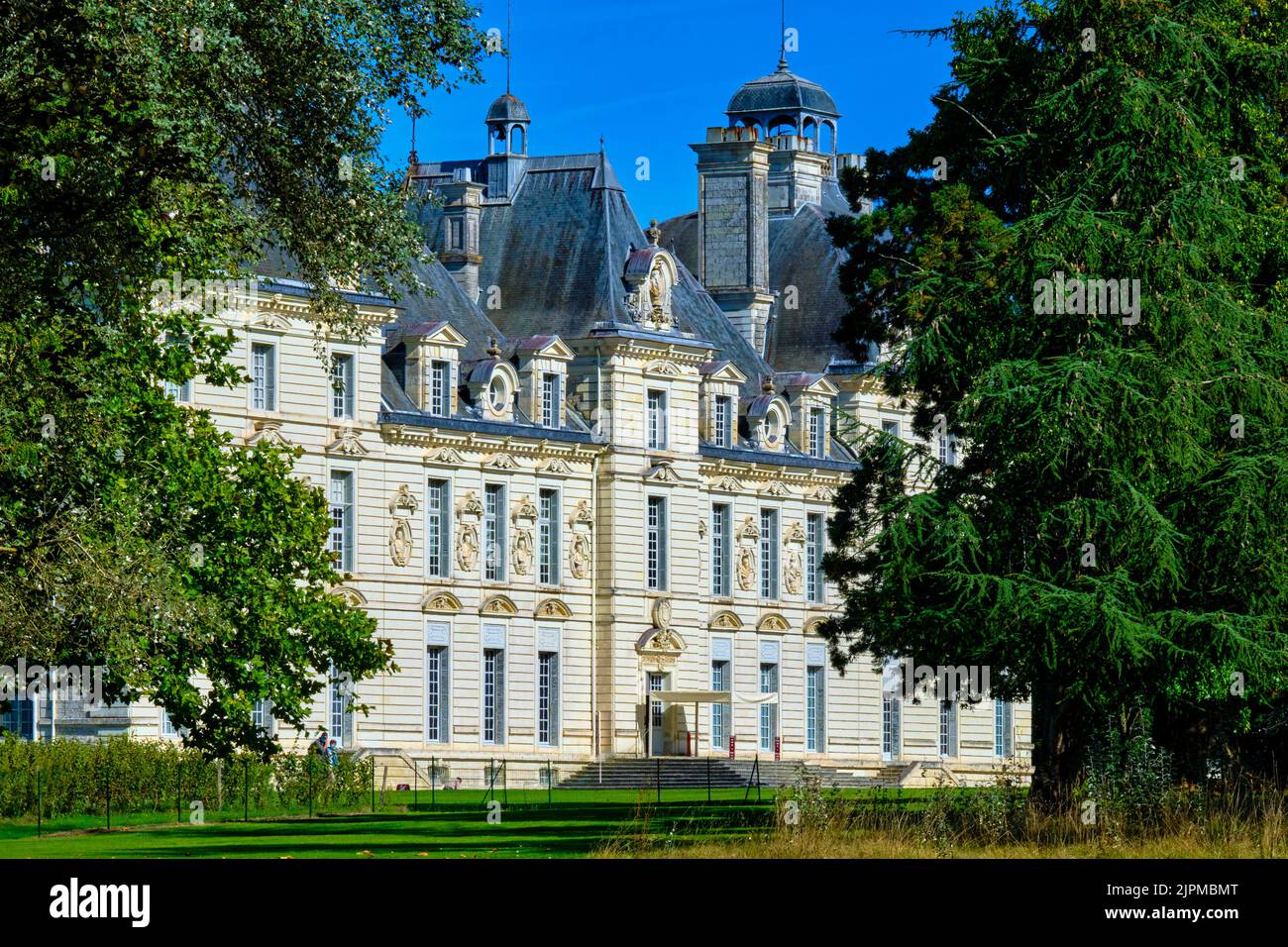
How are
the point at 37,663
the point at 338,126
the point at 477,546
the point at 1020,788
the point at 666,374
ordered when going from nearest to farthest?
the point at 338,126, the point at 1020,788, the point at 37,663, the point at 477,546, the point at 666,374

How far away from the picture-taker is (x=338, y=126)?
30.4 m

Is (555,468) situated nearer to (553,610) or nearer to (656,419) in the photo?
(553,610)

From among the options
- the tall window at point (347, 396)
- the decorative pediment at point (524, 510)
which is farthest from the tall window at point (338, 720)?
the decorative pediment at point (524, 510)

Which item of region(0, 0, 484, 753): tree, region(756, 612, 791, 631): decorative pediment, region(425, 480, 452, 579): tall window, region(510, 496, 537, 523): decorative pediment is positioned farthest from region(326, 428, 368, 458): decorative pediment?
region(0, 0, 484, 753): tree

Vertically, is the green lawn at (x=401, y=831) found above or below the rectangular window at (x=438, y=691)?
below

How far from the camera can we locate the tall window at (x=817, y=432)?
9081 cm

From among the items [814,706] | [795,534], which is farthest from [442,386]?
[814,706]

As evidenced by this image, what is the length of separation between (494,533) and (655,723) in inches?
350

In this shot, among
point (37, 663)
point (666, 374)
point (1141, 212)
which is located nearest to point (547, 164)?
point (666, 374)

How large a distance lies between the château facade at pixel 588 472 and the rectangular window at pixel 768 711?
0.18m

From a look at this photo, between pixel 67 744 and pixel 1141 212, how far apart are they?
2851 centimetres

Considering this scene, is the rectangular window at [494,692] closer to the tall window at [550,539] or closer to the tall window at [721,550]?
the tall window at [550,539]

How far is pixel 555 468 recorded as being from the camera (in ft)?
263
